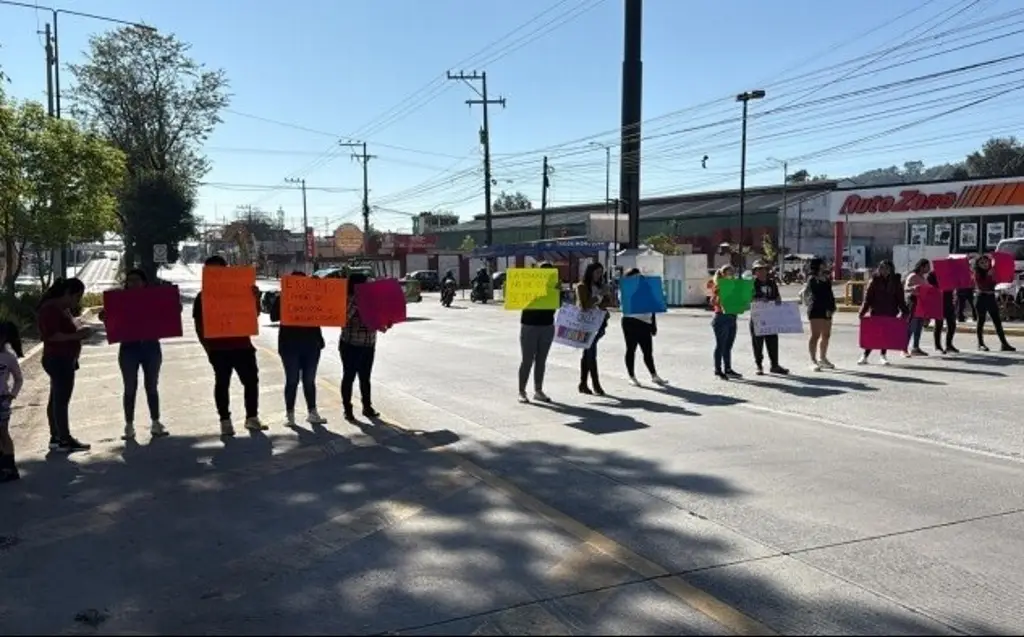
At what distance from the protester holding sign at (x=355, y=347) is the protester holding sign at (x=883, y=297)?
819 centimetres

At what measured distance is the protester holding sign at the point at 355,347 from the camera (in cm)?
959

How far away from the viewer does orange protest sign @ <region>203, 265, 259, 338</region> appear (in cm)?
894

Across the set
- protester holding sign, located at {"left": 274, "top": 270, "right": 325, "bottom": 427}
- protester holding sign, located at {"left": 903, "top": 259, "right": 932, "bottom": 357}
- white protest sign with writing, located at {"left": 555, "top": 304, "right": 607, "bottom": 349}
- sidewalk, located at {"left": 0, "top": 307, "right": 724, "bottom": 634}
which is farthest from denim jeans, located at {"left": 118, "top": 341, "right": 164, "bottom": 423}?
protester holding sign, located at {"left": 903, "top": 259, "right": 932, "bottom": 357}

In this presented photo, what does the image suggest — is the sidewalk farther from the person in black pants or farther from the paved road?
the person in black pants

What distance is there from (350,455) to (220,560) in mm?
2835

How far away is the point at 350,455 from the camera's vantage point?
7957 mm

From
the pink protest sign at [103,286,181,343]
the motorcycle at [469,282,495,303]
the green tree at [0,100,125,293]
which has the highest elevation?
the green tree at [0,100,125,293]

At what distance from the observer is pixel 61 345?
820cm

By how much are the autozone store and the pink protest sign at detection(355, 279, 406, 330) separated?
38918 mm

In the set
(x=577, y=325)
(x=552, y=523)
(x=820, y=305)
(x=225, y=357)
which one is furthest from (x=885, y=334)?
(x=552, y=523)

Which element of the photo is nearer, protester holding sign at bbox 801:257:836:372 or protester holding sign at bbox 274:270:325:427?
protester holding sign at bbox 274:270:325:427

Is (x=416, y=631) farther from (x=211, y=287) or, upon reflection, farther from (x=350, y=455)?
(x=211, y=287)

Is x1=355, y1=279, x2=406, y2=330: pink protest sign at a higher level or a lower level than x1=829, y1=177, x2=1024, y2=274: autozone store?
lower

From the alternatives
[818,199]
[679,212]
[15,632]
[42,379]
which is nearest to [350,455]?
[15,632]
